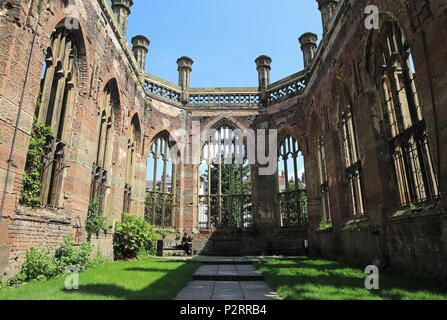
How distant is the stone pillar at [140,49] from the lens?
17.1 m

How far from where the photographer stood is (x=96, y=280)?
19.7 ft

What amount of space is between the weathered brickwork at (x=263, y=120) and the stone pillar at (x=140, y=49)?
83mm

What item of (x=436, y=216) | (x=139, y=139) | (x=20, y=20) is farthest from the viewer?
(x=139, y=139)

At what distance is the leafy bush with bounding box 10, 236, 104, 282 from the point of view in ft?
20.8

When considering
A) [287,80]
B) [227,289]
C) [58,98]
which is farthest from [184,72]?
[227,289]

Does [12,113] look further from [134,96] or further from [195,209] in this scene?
[195,209]

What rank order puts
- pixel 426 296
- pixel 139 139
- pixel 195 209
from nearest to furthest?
pixel 426 296, pixel 139 139, pixel 195 209

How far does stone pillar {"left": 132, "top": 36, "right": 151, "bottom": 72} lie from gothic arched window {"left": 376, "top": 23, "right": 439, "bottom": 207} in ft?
41.2

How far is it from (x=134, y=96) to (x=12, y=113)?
910cm

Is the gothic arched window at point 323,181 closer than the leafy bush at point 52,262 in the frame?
No

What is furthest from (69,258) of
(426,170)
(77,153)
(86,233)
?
(426,170)

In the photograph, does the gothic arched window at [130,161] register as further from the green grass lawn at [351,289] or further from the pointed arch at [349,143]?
the green grass lawn at [351,289]

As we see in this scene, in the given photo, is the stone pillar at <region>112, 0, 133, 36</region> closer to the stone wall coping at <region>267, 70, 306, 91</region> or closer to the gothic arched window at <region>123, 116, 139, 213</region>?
the gothic arched window at <region>123, 116, 139, 213</region>
